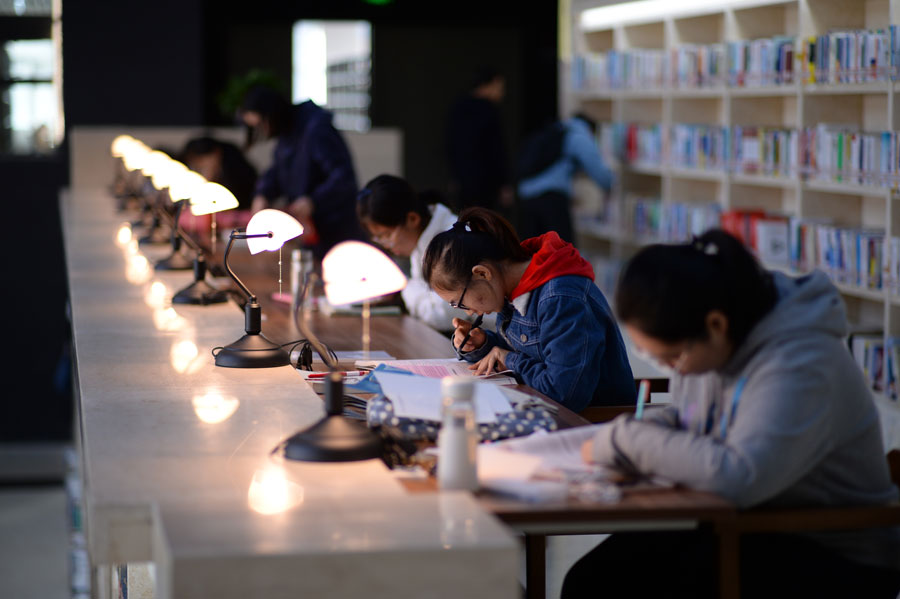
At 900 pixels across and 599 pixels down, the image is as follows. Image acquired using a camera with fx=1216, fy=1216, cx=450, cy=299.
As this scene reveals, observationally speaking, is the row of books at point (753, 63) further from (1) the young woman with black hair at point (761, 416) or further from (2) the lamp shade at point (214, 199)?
(1) the young woman with black hair at point (761, 416)

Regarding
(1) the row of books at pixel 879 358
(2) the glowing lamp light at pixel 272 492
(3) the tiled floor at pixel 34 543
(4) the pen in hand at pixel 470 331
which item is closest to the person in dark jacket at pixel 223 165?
(3) the tiled floor at pixel 34 543

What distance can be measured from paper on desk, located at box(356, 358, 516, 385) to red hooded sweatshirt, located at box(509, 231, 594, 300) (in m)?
0.19

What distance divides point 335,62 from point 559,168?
3213 millimetres

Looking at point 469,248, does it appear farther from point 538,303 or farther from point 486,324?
point 486,324

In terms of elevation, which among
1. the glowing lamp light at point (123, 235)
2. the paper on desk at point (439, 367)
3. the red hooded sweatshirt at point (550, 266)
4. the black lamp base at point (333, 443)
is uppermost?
the red hooded sweatshirt at point (550, 266)

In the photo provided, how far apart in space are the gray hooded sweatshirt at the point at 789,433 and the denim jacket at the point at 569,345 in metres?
0.66

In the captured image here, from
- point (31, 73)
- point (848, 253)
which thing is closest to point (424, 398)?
point (848, 253)

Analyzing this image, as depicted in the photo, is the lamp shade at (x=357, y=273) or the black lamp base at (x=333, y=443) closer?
the black lamp base at (x=333, y=443)

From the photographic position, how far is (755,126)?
6273 mm

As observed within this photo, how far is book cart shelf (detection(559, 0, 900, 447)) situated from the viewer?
503cm

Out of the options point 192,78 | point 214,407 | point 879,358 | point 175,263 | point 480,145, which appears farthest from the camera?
point 192,78

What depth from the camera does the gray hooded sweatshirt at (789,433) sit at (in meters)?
1.79

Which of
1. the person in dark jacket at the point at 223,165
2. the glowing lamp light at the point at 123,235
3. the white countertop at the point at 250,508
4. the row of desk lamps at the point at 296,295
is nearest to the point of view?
the white countertop at the point at 250,508

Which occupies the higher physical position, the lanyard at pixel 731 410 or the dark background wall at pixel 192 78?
the dark background wall at pixel 192 78
